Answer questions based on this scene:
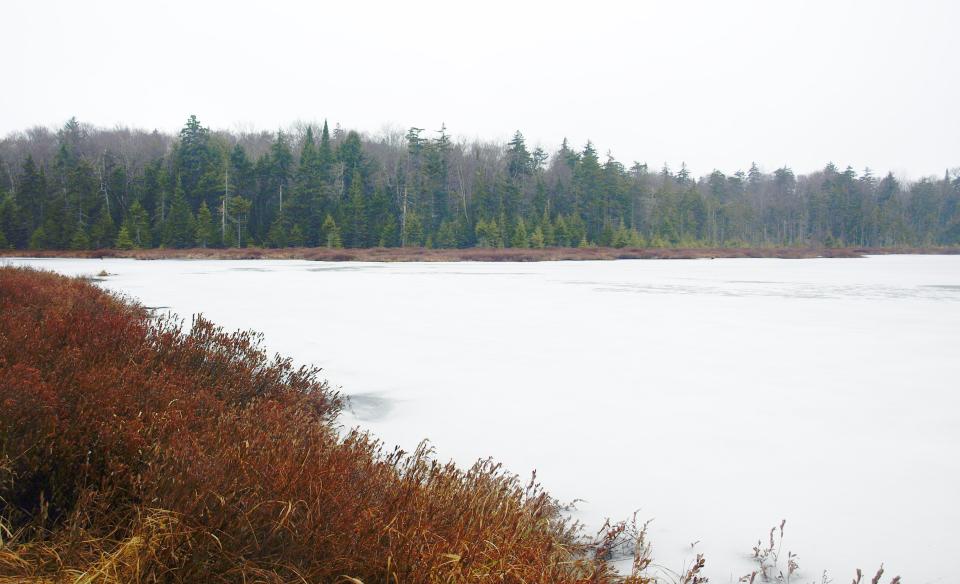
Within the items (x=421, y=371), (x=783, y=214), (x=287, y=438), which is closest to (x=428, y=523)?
(x=287, y=438)

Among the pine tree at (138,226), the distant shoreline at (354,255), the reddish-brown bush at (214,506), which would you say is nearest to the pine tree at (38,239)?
the distant shoreline at (354,255)

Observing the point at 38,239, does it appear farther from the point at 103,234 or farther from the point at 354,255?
the point at 354,255

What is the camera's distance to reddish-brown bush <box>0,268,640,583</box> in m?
2.23

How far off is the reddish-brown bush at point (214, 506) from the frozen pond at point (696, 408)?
1083mm

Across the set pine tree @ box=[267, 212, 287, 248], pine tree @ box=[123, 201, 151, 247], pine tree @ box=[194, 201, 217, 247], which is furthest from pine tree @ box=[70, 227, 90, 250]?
pine tree @ box=[267, 212, 287, 248]

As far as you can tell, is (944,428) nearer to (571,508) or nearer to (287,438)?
(571,508)

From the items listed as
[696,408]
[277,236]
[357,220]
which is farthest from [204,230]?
[696,408]

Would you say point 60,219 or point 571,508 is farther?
point 60,219

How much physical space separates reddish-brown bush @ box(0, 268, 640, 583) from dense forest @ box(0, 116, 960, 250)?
5779 centimetres

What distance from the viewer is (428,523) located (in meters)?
2.62

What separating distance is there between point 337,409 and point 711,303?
12.8 metres

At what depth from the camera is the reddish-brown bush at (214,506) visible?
223cm

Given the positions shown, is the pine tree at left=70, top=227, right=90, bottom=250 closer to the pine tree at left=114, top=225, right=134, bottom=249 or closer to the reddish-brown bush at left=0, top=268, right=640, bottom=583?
the pine tree at left=114, top=225, right=134, bottom=249

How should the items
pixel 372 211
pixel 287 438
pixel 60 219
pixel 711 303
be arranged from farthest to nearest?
1. pixel 372 211
2. pixel 60 219
3. pixel 711 303
4. pixel 287 438
